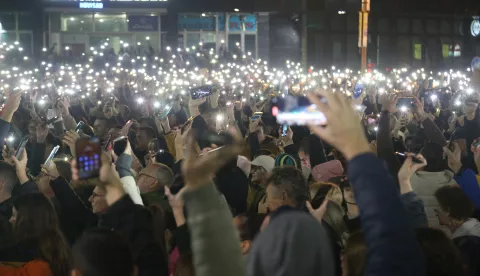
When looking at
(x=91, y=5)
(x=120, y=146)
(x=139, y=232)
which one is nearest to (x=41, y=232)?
(x=139, y=232)

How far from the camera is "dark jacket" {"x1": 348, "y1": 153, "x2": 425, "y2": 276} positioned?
2121 millimetres

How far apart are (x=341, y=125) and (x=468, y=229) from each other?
2739 millimetres

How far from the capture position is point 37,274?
362 centimetres

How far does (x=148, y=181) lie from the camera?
5.64 m

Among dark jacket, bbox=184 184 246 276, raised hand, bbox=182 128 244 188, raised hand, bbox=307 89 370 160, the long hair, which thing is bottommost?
the long hair

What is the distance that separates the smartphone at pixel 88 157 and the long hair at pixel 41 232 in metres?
0.52

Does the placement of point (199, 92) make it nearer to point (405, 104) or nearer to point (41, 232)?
point (405, 104)

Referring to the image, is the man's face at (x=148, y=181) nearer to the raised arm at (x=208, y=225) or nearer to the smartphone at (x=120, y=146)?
the smartphone at (x=120, y=146)

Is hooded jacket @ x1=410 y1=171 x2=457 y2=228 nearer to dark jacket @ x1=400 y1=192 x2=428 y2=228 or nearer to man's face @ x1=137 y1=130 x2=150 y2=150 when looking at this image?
dark jacket @ x1=400 y1=192 x2=428 y2=228

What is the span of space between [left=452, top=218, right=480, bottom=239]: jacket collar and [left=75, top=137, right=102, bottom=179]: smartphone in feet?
7.75

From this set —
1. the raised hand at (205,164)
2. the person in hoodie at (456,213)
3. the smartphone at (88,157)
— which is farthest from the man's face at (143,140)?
the raised hand at (205,164)

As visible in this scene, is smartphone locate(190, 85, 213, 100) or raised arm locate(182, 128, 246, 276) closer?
raised arm locate(182, 128, 246, 276)

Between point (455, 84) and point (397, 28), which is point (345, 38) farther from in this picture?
point (455, 84)

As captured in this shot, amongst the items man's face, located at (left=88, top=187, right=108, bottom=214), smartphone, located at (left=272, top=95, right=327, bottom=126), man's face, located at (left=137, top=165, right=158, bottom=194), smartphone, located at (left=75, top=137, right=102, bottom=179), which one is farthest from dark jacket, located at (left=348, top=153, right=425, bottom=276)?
man's face, located at (left=137, top=165, right=158, bottom=194)
